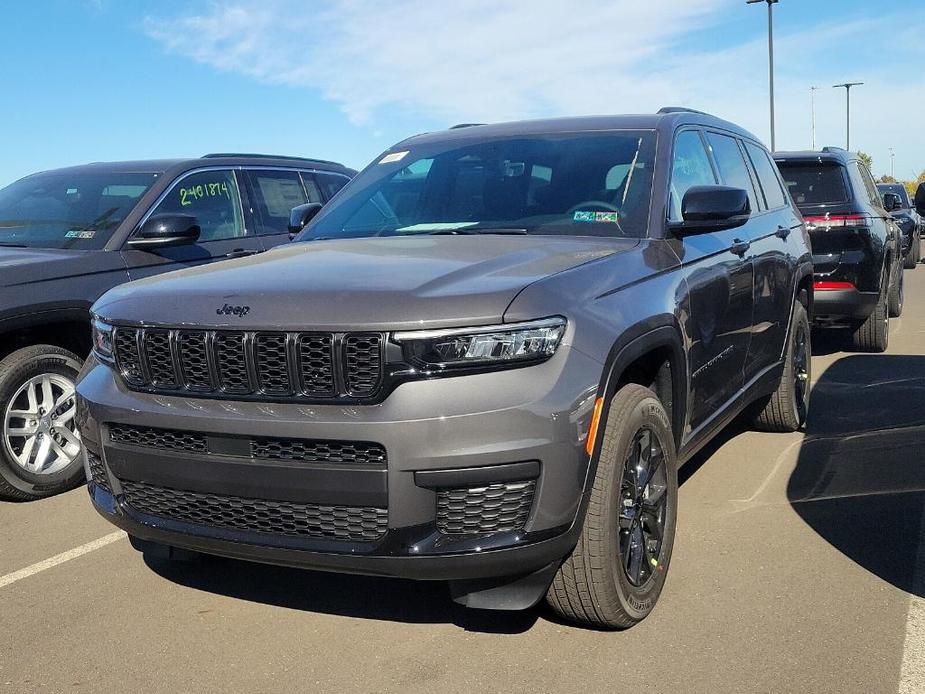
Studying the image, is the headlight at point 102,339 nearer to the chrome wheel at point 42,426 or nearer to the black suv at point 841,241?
the chrome wheel at point 42,426

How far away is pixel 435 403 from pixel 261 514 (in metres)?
0.67

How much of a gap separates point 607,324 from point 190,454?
136 centimetres

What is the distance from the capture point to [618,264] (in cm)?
347

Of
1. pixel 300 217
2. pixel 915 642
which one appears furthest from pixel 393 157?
pixel 915 642

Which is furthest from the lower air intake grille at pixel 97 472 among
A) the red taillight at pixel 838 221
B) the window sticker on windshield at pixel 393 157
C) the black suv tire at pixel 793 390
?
the red taillight at pixel 838 221

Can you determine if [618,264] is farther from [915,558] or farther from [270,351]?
[915,558]

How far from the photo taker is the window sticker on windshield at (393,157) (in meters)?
4.93

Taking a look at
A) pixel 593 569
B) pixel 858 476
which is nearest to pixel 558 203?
pixel 593 569

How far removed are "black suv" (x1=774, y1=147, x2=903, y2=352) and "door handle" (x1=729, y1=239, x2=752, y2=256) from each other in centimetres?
430

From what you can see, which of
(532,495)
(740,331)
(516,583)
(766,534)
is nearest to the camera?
(532,495)

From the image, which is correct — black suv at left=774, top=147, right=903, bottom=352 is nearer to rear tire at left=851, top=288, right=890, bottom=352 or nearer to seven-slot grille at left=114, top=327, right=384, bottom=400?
rear tire at left=851, top=288, right=890, bottom=352

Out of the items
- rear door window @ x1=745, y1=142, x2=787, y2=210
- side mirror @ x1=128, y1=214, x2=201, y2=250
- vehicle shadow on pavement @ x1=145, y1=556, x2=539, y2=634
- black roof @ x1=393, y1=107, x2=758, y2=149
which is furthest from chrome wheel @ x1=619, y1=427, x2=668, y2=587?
side mirror @ x1=128, y1=214, x2=201, y2=250

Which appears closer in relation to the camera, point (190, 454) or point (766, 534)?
point (190, 454)

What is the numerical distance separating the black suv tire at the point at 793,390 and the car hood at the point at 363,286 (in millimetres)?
2545
